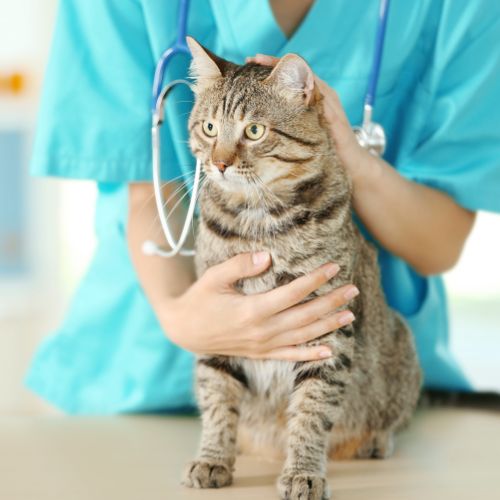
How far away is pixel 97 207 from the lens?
1397mm

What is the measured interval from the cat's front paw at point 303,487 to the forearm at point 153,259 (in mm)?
→ 338

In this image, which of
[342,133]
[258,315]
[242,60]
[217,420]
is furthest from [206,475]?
[242,60]

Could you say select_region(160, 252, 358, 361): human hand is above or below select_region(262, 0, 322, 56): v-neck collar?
below

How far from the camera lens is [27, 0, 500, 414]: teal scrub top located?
1188 mm

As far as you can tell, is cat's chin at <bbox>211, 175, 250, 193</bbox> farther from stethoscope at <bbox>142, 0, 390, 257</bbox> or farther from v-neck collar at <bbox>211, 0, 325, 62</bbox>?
v-neck collar at <bbox>211, 0, 325, 62</bbox>

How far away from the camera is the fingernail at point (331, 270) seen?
0.99m

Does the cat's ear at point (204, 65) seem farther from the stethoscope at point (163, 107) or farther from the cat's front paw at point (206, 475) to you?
the cat's front paw at point (206, 475)

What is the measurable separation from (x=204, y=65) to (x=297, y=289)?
284mm

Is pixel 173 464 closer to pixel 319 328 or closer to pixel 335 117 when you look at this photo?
pixel 319 328

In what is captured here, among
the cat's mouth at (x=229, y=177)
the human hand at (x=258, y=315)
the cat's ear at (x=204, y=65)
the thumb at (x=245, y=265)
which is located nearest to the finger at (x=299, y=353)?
the human hand at (x=258, y=315)

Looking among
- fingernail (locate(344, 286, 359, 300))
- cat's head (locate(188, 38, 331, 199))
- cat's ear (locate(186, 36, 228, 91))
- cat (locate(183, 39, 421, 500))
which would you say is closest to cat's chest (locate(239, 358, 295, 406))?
cat (locate(183, 39, 421, 500))

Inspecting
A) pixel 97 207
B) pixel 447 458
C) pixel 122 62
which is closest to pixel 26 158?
pixel 97 207

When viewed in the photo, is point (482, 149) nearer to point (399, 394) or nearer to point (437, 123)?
point (437, 123)

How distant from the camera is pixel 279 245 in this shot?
3.31 feet
